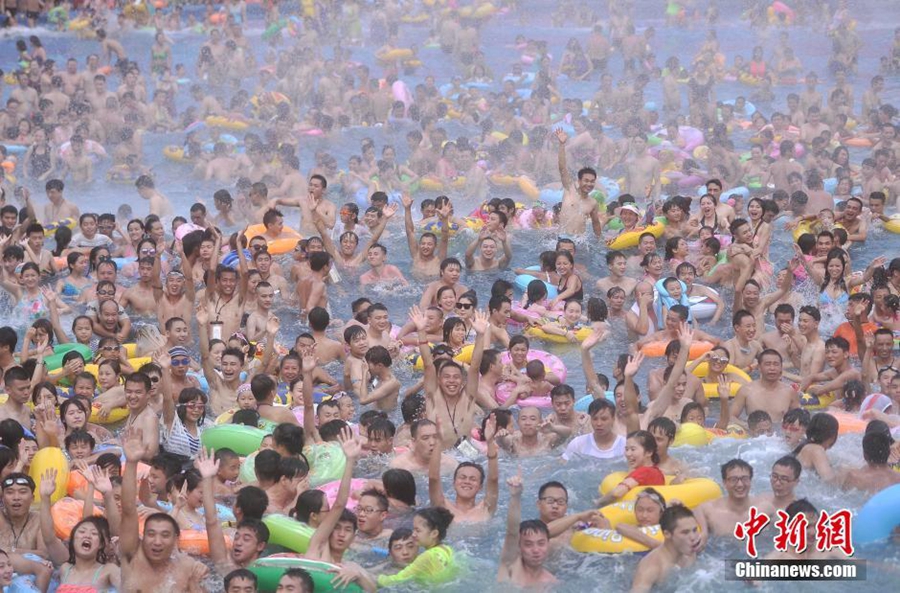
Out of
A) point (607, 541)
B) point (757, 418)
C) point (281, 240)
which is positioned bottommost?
point (607, 541)

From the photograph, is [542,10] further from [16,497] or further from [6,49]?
[16,497]

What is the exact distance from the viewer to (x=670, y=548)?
754 centimetres

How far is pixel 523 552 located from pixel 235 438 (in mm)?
2582

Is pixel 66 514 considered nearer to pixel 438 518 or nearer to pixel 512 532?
pixel 438 518

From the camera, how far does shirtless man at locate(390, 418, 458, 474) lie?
344 inches

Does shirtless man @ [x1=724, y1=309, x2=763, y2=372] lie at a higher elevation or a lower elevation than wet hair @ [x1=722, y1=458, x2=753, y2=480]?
higher

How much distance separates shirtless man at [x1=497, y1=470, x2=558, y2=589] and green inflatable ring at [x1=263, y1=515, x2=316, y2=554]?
117 centimetres

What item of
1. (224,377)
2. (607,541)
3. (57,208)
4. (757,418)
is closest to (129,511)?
(607,541)

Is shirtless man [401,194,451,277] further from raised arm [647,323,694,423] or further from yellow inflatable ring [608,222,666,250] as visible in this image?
raised arm [647,323,694,423]

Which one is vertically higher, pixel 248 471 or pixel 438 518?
pixel 248 471

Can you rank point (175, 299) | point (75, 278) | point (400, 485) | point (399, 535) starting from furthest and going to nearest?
1. point (75, 278)
2. point (175, 299)
3. point (400, 485)
4. point (399, 535)

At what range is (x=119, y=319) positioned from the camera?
38.2 ft

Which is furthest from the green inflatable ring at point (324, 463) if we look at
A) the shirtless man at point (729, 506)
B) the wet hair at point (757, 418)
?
the wet hair at point (757, 418)

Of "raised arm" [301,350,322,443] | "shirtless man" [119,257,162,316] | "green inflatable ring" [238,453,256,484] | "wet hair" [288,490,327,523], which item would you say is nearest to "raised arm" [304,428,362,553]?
"wet hair" [288,490,327,523]
